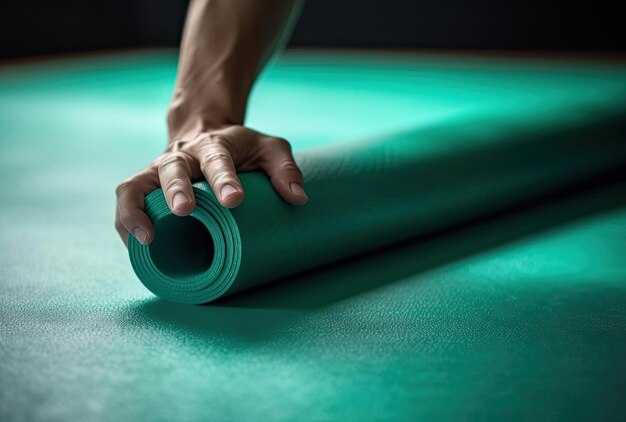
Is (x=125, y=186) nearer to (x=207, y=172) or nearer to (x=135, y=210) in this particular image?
(x=135, y=210)

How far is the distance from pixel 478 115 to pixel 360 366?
4.68ft

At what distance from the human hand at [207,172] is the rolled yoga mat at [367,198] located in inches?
1.4

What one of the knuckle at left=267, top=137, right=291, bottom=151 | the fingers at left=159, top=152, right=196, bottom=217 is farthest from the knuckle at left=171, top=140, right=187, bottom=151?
the knuckle at left=267, top=137, right=291, bottom=151

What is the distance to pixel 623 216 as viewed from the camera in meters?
2.46

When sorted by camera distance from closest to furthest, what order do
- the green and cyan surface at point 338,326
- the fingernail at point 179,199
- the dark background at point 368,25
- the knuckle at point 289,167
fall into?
the green and cyan surface at point 338,326 < the fingernail at point 179,199 < the knuckle at point 289,167 < the dark background at point 368,25

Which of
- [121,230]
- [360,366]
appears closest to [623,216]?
[360,366]

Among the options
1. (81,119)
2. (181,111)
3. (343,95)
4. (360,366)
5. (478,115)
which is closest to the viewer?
(360,366)

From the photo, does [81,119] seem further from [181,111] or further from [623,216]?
[623,216]

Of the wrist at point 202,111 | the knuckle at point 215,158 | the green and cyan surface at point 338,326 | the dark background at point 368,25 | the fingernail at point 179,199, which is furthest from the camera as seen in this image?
the dark background at point 368,25

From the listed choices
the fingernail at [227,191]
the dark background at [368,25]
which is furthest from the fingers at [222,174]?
the dark background at [368,25]

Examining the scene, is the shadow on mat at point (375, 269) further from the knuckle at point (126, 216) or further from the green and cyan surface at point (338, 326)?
the knuckle at point (126, 216)

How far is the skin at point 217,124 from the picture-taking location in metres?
1.75

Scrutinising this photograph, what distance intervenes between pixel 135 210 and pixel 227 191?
0.23m

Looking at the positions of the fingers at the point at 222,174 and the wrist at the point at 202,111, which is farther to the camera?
the wrist at the point at 202,111
